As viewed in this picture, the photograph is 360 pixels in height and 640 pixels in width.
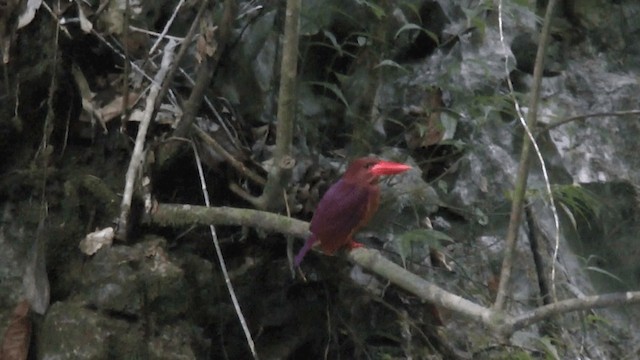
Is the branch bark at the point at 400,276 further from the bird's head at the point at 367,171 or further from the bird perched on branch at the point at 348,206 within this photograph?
the bird's head at the point at 367,171

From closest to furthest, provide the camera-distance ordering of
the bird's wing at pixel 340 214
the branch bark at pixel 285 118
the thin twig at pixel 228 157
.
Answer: the branch bark at pixel 285 118 → the bird's wing at pixel 340 214 → the thin twig at pixel 228 157

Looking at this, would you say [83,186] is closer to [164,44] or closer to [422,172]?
[164,44]

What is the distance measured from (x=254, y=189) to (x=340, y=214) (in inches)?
12.4

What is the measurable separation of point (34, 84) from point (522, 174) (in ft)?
4.31

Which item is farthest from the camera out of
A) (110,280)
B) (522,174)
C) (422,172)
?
(422,172)

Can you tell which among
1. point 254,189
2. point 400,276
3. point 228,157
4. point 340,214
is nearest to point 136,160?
point 228,157

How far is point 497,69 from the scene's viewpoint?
9.71 ft

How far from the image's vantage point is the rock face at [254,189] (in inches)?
76.8

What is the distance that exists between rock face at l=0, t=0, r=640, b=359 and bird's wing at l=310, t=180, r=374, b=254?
132 mm

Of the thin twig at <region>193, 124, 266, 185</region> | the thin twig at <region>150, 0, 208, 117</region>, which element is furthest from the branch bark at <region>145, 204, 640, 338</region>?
the thin twig at <region>150, 0, 208, 117</region>

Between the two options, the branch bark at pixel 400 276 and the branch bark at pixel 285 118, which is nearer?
the branch bark at pixel 400 276

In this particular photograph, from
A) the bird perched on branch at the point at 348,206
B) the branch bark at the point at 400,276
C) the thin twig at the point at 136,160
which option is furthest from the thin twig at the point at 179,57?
the bird perched on branch at the point at 348,206

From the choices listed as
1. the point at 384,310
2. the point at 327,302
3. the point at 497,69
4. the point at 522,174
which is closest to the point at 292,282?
the point at 327,302

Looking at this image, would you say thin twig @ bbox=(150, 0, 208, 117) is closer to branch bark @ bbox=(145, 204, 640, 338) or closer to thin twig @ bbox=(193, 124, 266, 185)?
thin twig @ bbox=(193, 124, 266, 185)
